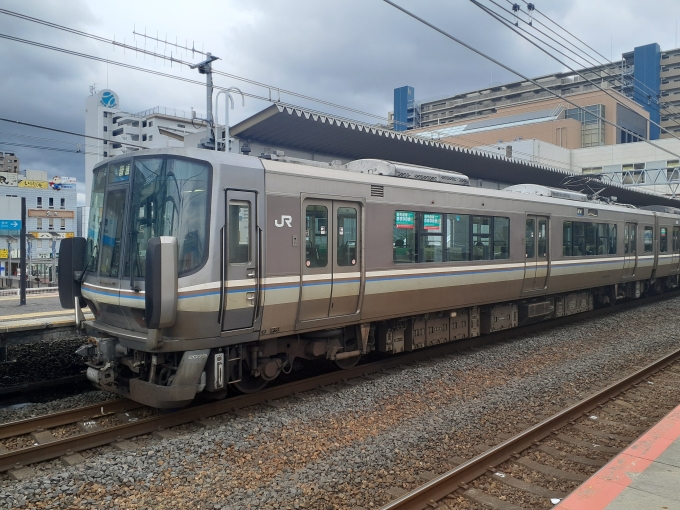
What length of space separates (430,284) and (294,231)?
3.15 meters

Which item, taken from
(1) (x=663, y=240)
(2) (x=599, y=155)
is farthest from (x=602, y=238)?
(2) (x=599, y=155)

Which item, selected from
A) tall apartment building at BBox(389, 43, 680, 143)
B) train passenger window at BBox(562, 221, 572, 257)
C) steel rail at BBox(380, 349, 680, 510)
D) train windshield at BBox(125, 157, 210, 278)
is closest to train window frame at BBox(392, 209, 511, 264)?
train passenger window at BBox(562, 221, 572, 257)

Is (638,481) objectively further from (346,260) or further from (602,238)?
(602,238)

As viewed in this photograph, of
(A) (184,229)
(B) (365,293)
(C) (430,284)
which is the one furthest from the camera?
(C) (430,284)

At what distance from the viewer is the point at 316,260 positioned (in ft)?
24.8

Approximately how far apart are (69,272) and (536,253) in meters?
9.23

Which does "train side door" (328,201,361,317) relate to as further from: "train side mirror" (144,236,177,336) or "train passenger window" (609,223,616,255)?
"train passenger window" (609,223,616,255)

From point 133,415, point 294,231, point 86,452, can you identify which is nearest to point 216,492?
point 86,452

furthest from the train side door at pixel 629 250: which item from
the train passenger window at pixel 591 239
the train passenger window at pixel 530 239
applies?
the train passenger window at pixel 530 239

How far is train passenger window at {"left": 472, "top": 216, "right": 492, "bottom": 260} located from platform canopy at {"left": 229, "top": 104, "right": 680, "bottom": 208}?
16.6 ft

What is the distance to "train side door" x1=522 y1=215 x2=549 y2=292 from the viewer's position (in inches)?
466

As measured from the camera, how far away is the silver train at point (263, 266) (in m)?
6.34

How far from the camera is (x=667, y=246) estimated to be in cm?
1911

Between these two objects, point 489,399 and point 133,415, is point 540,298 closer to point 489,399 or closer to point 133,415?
point 489,399
